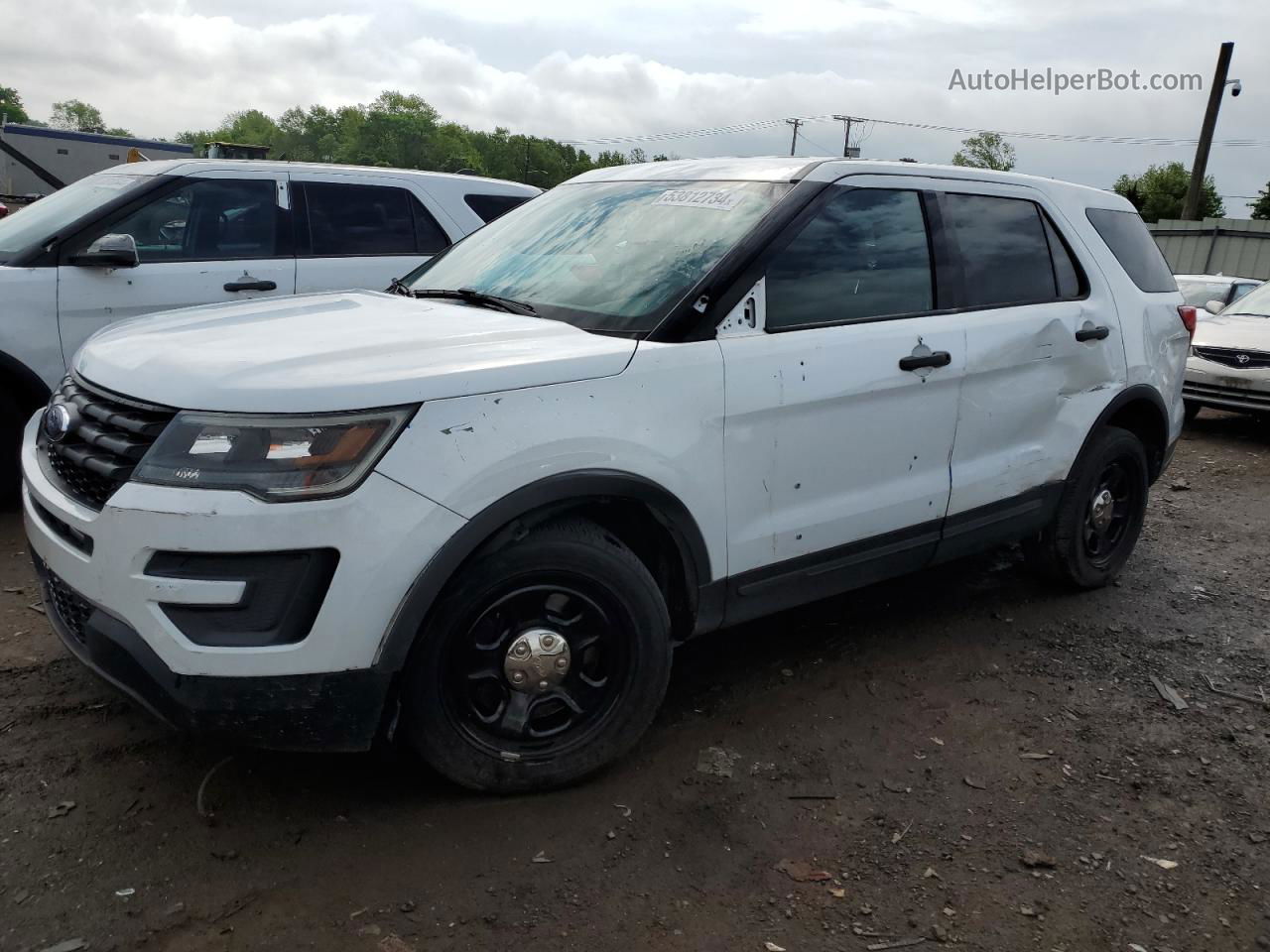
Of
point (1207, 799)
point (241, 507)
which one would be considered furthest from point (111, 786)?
point (1207, 799)

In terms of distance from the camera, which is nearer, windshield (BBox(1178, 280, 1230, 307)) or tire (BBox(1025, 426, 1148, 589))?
tire (BBox(1025, 426, 1148, 589))

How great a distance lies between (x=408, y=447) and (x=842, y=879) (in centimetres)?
157

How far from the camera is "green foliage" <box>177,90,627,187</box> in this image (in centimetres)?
11200

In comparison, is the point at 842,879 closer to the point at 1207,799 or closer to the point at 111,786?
the point at 1207,799

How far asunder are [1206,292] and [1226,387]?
416 cm

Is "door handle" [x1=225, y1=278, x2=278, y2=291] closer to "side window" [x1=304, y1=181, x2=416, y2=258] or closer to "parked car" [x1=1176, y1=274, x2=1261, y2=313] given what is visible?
"side window" [x1=304, y1=181, x2=416, y2=258]

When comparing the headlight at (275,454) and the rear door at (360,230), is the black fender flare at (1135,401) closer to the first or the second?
the headlight at (275,454)

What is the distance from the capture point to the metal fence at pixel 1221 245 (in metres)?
27.5

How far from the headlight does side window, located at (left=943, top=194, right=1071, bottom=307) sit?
245 cm

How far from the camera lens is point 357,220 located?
21.2 feet

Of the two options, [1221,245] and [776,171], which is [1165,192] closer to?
[1221,245]

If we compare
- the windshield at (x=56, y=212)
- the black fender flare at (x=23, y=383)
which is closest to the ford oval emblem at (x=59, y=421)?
the black fender flare at (x=23, y=383)

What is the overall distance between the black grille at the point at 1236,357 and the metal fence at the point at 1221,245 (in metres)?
20.1

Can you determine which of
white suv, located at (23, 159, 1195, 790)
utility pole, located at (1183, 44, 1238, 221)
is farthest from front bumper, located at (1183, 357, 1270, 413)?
utility pole, located at (1183, 44, 1238, 221)
